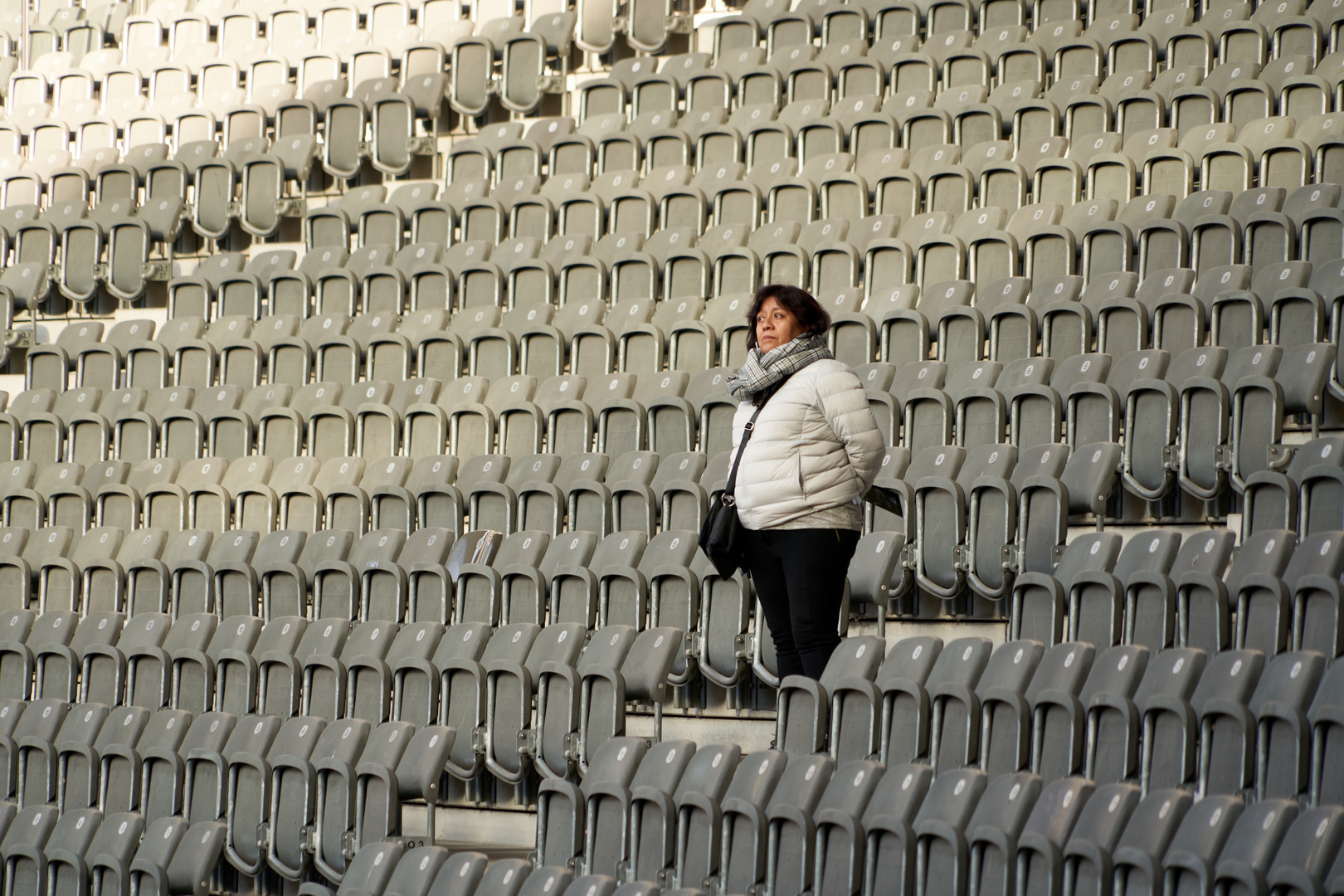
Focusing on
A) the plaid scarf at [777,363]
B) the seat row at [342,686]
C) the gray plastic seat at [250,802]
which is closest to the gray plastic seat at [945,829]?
the plaid scarf at [777,363]

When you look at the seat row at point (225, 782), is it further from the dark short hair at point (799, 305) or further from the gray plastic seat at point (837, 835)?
the dark short hair at point (799, 305)

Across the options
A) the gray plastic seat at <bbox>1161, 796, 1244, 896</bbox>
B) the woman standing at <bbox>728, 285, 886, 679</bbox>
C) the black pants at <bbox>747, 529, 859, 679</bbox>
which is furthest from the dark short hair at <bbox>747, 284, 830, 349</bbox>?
the gray plastic seat at <bbox>1161, 796, 1244, 896</bbox>

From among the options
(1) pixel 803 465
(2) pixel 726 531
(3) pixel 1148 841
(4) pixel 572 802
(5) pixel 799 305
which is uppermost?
(5) pixel 799 305

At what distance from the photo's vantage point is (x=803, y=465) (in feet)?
9.55

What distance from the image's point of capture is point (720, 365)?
4.86 meters

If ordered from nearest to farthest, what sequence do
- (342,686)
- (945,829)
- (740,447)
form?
A: (945,829), (740,447), (342,686)

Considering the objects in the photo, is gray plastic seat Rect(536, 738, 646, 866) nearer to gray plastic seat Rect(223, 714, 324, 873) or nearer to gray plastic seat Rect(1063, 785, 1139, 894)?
gray plastic seat Rect(223, 714, 324, 873)

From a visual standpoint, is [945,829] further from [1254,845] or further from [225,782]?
[225,782]

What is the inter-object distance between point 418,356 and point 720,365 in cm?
111

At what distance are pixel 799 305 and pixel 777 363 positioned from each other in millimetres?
113

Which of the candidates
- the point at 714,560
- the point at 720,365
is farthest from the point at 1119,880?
the point at 720,365

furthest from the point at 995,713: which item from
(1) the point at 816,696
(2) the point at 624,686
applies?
(2) the point at 624,686

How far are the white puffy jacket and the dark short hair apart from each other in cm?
7

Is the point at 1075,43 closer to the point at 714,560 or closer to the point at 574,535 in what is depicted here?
the point at 574,535
